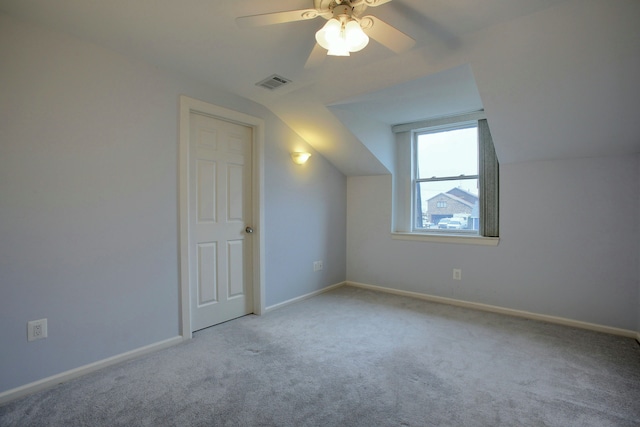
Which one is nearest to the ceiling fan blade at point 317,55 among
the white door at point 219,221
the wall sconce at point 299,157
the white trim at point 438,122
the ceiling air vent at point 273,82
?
the ceiling air vent at point 273,82

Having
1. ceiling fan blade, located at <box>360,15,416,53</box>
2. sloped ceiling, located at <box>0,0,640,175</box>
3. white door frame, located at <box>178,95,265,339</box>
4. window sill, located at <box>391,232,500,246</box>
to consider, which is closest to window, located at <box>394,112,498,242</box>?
window sill, located at <box>391,232,500,246</box>

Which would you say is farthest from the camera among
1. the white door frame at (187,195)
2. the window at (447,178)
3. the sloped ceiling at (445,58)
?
the window at (447,178)

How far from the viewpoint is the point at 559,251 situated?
3066 millimetres

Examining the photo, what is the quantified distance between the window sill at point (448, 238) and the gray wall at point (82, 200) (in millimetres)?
2690

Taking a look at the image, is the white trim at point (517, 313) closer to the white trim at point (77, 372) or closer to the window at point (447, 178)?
the window at point (447, 178)

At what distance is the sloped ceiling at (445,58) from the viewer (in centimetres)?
183

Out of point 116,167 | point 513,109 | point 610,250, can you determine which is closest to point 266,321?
point 116,167

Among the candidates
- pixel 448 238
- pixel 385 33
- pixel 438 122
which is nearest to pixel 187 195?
pixel 385 33

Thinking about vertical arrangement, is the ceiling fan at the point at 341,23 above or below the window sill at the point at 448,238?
above

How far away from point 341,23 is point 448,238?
111 inches

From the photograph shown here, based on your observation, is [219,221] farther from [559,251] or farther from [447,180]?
[559,251]

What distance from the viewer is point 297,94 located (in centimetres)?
314

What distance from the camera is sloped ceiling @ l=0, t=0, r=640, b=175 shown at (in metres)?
1.83

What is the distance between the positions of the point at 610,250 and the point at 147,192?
4.00 metres
